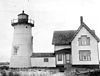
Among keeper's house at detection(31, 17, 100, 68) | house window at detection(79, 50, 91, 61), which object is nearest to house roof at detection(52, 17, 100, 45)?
keeper's house at detection(31, 17, 100, 68)

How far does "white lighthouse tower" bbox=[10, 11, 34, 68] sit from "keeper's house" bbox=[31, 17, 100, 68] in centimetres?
236

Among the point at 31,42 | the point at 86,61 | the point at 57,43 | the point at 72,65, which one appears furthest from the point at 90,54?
the point at 31,42

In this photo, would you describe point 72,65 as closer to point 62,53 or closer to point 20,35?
point 62,53

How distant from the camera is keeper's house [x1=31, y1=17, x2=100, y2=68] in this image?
109ft

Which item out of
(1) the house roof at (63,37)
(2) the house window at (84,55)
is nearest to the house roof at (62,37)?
(1) the house roof at (63,37)

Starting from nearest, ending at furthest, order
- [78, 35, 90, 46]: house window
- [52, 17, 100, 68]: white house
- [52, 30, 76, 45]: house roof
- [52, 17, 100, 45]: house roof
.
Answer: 1. [52, 17, 100, 68]: white house
2. [78, 35, 90, 46]: house window
3. [52, 17, 100, 45]: house roof
4. [52, 30, 76, 45]: house roof

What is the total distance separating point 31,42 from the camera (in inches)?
1529

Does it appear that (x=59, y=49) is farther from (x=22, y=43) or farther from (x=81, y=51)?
(x=22, y=43)

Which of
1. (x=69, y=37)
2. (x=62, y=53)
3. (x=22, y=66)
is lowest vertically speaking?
(x=22, y=66)

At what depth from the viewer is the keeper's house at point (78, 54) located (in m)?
33.3

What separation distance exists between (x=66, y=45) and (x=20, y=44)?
29.1 ft

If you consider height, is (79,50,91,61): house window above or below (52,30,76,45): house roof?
below

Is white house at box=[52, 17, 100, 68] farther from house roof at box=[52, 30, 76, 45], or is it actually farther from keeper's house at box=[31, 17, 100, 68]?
house roof at box=[52, 30, 76, 45]

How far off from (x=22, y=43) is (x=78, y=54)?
11091 millimetres
